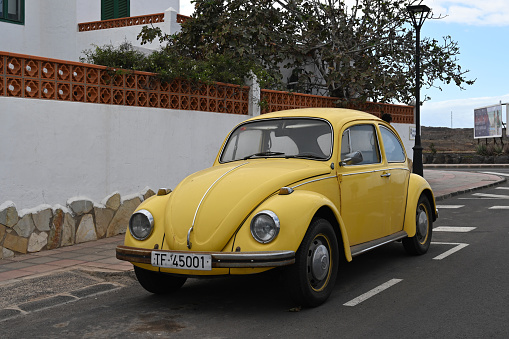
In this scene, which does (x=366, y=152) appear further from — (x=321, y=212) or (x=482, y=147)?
(x=482, y=147)

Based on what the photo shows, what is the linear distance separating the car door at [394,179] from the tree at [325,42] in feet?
25.2

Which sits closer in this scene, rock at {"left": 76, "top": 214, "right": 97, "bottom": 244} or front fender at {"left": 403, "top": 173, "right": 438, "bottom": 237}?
front fender at {"left": 403, "top": 173, "right": 438, "bottom": 237}

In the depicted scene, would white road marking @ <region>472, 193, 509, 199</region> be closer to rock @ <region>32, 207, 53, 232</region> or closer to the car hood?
the car hood

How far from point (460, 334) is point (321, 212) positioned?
167 cm

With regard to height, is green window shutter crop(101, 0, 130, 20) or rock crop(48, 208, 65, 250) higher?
green window shutter crop(101, 0, 130, 20)

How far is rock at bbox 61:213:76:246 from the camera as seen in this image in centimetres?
875

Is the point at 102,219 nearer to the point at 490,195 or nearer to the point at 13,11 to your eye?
the point at 13,11

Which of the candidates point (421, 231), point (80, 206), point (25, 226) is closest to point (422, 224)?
point (421, 231)

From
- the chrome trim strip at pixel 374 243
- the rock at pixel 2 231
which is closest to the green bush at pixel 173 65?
the rock at pixel 2 231

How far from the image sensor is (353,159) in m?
6.34

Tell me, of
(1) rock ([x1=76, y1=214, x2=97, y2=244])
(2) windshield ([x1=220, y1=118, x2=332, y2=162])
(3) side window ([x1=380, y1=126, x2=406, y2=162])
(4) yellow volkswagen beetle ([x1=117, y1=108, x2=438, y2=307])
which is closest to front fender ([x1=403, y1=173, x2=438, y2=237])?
(4) yellow volkswagen beetle ([x1=117, y1=108, x2=438, y2=307])

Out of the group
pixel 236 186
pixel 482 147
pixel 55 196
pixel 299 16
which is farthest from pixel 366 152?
pixel 482 147

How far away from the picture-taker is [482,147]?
37375mm

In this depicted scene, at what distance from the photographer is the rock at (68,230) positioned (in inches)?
344
